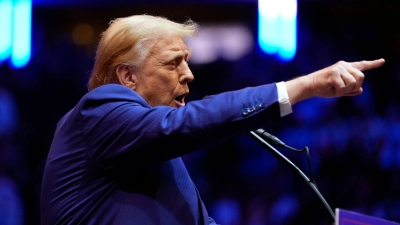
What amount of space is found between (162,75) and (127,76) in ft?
0.30

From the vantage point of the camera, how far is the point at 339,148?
343 cm

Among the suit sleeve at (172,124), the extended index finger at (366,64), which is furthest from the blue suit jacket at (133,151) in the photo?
the extended index finger at (366,64)

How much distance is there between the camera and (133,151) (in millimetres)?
1137

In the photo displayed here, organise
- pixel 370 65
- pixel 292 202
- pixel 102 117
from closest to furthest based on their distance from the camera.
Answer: pixel 370 65
pixel 102 117
pixel 292 202

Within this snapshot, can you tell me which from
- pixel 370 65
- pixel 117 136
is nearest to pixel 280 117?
pixel 370 65

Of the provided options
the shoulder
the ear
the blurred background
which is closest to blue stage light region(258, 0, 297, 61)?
the blurred background

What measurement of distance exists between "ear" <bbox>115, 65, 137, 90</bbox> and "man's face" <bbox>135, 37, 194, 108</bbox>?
0.04 feet

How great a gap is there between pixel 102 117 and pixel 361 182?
260 centimetres

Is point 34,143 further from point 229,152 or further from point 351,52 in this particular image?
point 351,52

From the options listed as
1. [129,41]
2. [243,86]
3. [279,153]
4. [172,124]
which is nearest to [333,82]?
[172,124]

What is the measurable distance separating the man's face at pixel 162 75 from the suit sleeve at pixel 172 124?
25 cm

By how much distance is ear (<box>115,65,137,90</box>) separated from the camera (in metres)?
1.44

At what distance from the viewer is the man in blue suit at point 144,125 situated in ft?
3.58

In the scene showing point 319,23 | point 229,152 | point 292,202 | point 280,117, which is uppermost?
point 280,117
